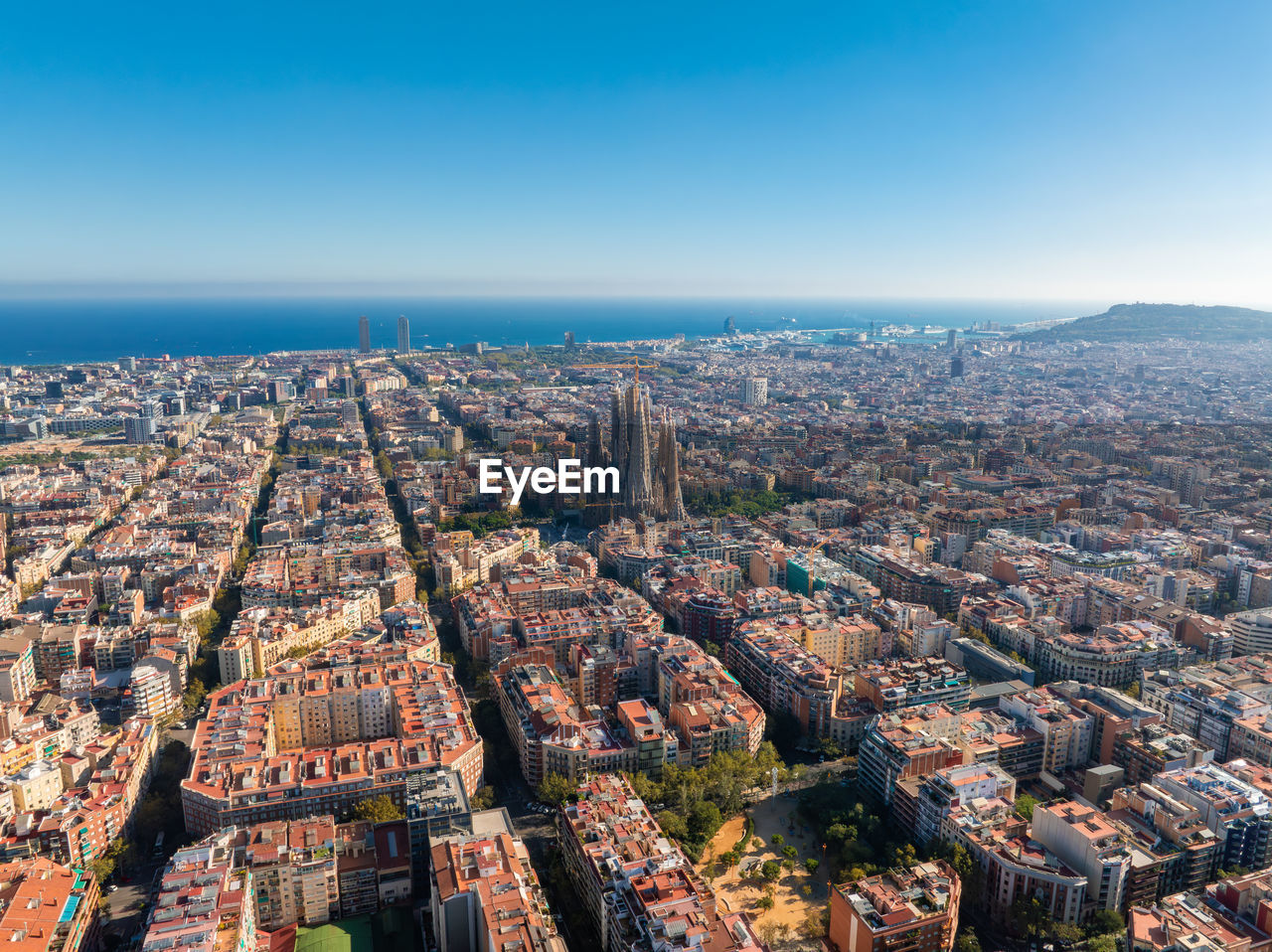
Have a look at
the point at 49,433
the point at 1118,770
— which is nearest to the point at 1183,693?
the point at 1118,770

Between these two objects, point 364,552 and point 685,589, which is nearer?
point 685,589

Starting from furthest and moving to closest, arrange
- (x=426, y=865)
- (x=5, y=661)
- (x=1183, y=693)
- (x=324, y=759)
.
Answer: (x=5, y=661), (x=1183, y=693), (x=324, y=759), (x=426, y=865)

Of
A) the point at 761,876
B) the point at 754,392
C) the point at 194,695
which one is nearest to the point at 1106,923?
the point at 761,876

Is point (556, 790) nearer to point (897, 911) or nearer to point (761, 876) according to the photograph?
point (761, 876)

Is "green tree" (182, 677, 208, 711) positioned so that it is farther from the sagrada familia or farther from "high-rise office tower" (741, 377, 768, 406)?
"high-rise office tower" (741, 377, 768, 406)

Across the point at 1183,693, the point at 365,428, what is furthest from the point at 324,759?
the point at 365,428

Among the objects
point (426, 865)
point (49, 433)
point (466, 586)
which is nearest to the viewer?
point (426, 865)

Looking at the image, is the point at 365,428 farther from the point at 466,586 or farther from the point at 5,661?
the point at 5,661
